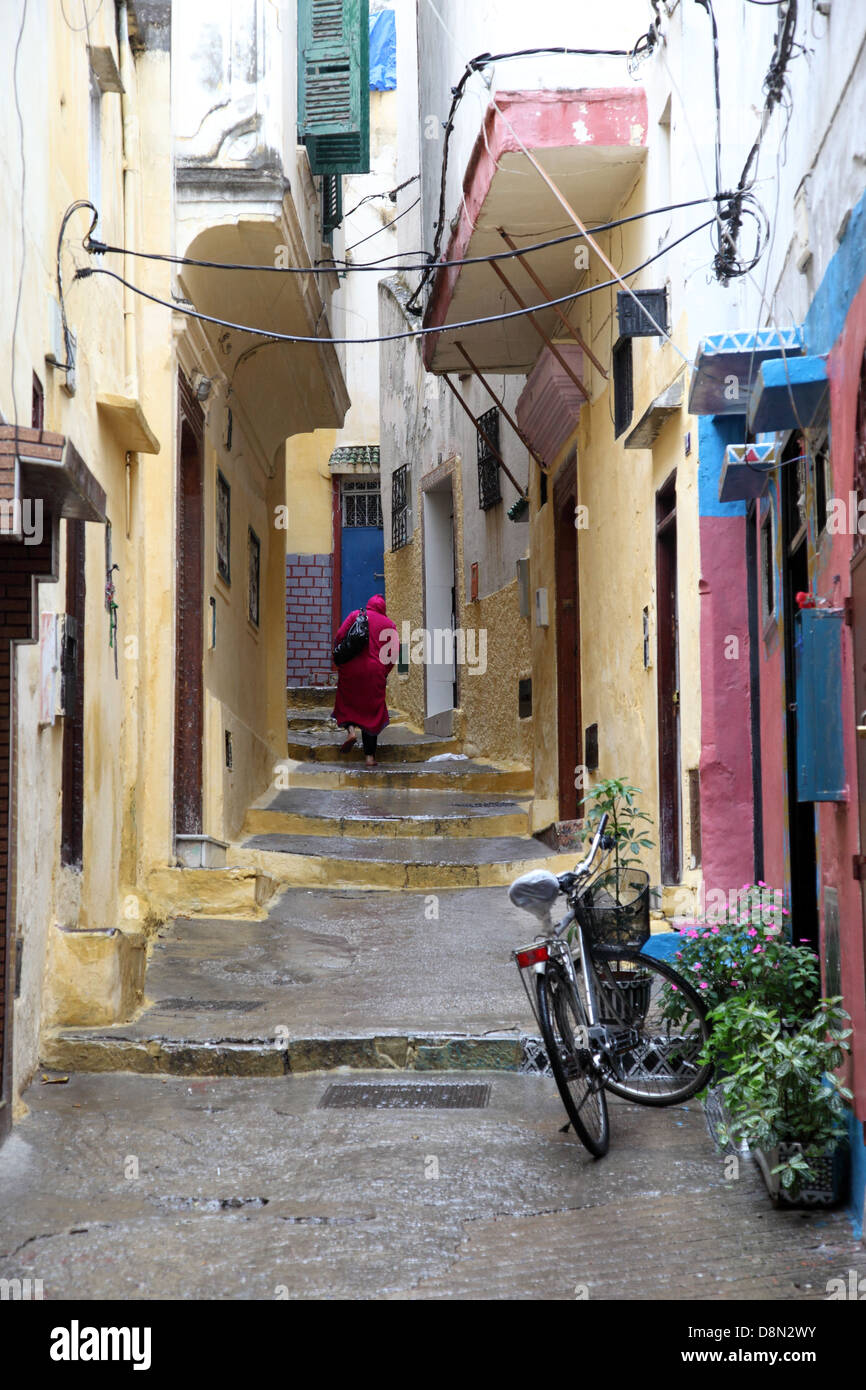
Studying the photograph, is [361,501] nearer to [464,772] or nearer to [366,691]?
[366,691]

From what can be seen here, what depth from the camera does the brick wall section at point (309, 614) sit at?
23828mm

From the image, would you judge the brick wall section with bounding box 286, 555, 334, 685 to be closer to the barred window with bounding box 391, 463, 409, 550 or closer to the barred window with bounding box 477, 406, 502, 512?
the barred window with bounding box 391, 463, 409, 550

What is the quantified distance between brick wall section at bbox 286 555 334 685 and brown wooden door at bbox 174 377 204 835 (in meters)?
12.8

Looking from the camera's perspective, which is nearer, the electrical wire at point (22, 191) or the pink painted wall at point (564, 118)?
the electrical wire at point (22, 191)

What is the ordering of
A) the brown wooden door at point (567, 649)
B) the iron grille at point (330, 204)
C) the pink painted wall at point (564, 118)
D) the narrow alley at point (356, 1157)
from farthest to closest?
the iron grille at point (330, 204) → the brown wooden door at point (567, 649) → the pink painted wall at point (564, 118) → the narrow alley at point (356, 1157)

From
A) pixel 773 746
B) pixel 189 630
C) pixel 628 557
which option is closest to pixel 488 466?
pixel 189 630

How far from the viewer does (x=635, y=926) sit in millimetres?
6086

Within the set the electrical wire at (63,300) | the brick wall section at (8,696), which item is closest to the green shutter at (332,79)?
the electrical wire at (63,300)

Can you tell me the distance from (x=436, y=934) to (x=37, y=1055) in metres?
3.39

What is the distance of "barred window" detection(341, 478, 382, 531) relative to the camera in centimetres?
2438

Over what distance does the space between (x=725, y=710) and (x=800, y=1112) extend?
335 cm

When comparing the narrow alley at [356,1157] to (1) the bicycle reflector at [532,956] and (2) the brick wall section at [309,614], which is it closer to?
(1) the bicycle reflector at [532,956]

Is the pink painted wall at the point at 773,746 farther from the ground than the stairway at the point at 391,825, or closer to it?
farther from the ground

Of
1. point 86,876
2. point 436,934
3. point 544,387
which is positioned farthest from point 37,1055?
point 544,387
